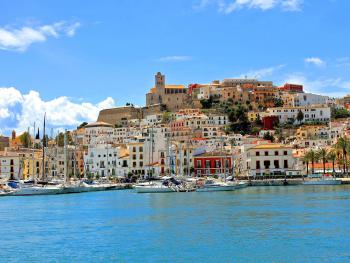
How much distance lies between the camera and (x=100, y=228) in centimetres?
4022

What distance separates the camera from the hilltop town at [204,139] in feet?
319

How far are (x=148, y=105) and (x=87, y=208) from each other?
125 m

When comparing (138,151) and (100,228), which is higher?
(138,151)

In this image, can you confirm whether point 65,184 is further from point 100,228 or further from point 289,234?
point 289,234

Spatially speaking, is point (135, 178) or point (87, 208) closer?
point (87, 208)

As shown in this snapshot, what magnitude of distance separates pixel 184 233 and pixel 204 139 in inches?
3492

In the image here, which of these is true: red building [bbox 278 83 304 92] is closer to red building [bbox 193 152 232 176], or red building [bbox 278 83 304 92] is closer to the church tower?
the church tower

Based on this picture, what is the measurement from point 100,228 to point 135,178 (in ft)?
210

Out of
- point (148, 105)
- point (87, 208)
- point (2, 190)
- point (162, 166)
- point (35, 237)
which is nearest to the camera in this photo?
point (35, 237)

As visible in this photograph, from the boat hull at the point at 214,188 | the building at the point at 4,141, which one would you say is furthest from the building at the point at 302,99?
the boat hull at the point at 214,188

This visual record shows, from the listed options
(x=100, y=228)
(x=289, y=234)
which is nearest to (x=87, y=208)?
(x=100, y=228)

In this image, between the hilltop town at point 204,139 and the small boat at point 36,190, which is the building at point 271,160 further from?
the small boat at point 36,190

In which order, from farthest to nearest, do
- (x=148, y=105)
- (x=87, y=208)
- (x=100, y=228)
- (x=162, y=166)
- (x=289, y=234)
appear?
(x=148, y=105) → (x=162, y=166) → (x=87, y=208) → (x=100, y=228) → (x=289, y=234)

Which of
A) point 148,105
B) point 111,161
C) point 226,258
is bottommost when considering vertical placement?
point 226,258
